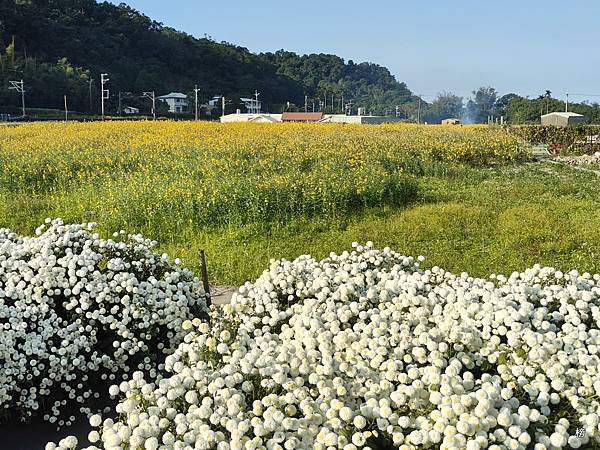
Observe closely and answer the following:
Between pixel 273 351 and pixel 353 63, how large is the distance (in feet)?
608

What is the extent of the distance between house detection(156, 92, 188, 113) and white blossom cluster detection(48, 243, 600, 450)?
7113 cm

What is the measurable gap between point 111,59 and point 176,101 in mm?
9514

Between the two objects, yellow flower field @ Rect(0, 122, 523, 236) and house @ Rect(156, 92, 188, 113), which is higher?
house @ Rect(156, 92, 188, 113)

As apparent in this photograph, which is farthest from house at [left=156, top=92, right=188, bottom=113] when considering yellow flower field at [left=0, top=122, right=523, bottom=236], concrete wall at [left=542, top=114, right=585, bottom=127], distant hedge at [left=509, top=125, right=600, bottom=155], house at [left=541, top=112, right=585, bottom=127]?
yellow flower field at [left=0, top=122, right=523, bottom=236]

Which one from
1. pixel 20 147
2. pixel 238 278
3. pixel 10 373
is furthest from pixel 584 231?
pixel 20 147

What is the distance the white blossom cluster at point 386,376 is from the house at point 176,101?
71134 millimetres

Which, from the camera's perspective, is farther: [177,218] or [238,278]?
[177,218]

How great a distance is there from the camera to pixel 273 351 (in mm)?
3420

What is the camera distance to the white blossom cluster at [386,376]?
2719 millimetres

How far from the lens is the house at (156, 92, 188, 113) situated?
73.8m

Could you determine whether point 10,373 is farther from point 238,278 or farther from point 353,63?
point 353,63

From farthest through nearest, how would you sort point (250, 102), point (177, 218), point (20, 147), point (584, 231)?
point (250, 102) < point (20, 147) < point (177, 218) < point (584, 231)

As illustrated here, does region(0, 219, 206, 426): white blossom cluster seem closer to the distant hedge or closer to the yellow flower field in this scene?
the yellow flower field

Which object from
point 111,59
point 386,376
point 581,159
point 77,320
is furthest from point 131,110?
point 386,376
